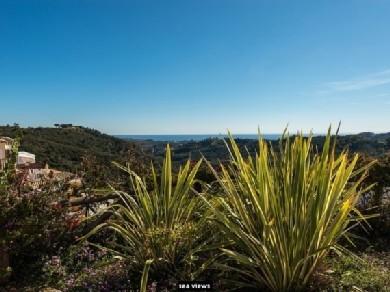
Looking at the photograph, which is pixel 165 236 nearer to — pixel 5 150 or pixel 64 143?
pixel 5 150

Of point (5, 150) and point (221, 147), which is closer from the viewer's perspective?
point (5, 150)

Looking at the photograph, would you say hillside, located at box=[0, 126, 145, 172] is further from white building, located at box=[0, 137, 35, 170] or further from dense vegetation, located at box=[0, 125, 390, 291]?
dense vegetation, located at box=[0, 125, 390, 291]

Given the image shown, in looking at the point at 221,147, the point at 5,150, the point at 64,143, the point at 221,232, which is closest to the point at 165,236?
the point at 221,232

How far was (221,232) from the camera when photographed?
2795 millimetres

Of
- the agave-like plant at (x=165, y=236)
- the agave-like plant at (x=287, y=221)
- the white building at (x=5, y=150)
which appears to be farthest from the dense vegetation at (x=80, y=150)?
the agave-like plant at (x=287, y=221)

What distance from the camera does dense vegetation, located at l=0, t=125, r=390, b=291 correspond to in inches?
92.5

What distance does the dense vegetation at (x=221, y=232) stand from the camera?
235cm

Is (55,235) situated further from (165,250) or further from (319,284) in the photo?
(319,284)

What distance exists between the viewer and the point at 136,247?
2.91 metres

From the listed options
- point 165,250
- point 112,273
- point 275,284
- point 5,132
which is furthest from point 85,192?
point 5,132

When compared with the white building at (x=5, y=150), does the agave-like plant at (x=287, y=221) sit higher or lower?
lower

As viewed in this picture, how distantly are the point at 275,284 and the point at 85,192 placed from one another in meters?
2.74

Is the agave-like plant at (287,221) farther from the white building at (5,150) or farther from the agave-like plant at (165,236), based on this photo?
the white building at (5,150)

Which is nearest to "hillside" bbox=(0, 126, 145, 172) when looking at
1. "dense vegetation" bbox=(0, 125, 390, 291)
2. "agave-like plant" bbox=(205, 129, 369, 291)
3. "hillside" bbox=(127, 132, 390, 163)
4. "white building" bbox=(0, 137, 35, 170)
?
"hillside" bbox=(127, 132, 390, 163)
